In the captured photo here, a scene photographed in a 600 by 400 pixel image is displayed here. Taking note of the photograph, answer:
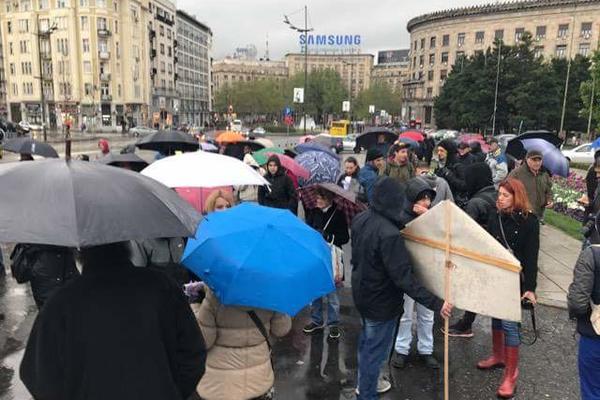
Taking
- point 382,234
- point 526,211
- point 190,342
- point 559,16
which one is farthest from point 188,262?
point 559,16

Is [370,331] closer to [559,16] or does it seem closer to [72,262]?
[72,262]

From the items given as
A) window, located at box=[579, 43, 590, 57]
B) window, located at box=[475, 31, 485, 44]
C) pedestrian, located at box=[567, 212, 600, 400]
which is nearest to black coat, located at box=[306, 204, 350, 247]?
pedestrian, located at box=[567, 212, 600, 400]

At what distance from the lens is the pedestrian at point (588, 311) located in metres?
3.26

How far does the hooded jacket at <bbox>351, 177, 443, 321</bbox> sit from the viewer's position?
11.6ft

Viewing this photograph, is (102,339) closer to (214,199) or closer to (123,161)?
(214,199)

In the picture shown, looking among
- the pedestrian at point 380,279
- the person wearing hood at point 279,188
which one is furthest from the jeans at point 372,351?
the person wearing hood at point 279,188

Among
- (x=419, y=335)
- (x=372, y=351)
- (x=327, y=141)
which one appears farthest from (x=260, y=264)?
(x=327, y=141)

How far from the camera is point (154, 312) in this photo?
208cm

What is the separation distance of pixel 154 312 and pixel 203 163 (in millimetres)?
3405

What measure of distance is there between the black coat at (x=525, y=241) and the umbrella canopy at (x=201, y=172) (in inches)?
102

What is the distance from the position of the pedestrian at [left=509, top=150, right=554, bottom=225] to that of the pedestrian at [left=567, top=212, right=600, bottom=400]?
4.05 m

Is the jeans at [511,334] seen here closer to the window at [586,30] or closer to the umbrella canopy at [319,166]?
the umbrella canopy at [319,166]

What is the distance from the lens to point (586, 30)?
78562mm

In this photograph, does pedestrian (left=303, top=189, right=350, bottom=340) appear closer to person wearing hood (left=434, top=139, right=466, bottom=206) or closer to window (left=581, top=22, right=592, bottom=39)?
person wearing hood (left=434, top=139, right=466, bottom=206)
